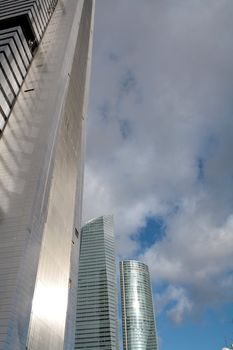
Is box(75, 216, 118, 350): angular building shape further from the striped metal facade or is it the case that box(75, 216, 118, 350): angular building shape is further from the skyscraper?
the striped metal facade

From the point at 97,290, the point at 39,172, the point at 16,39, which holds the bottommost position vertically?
the point at 39,172

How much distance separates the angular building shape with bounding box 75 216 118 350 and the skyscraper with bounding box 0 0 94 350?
118893 mm

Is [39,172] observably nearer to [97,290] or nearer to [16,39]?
[16,39]

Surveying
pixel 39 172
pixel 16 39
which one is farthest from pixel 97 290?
pixel 16 39

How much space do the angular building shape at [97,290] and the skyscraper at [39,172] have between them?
390ft

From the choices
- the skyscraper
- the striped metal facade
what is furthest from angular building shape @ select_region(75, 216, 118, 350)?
the striped metal facade

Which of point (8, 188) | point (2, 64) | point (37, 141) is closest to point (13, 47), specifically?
point (2, 64)

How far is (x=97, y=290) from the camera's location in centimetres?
16075

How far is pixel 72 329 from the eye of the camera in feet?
142

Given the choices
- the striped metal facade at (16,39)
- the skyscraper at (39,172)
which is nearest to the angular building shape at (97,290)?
the skyscraper at (39,172)

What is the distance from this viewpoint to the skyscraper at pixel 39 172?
94.9 feet

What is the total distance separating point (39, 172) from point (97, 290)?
13964 cm

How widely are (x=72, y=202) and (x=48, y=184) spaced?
14.3 m

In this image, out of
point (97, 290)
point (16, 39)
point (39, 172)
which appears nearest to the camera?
point (39, 172)
